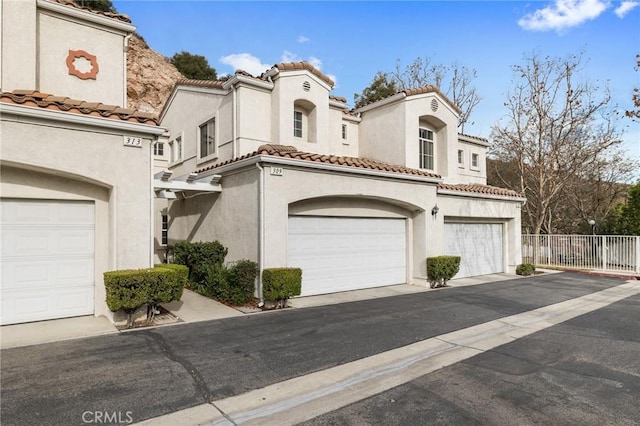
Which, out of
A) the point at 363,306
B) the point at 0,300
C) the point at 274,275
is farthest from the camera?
the point at 363,306

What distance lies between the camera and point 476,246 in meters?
16.3

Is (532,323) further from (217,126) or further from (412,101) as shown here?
(217,126)

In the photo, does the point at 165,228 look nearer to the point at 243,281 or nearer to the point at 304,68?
the point at 243,281

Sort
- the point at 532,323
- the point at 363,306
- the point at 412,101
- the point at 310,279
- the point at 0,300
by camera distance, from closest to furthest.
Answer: the point at 0,300
the point at 532,323
the point at 363,306
the point at 310,279
the point at 412,101

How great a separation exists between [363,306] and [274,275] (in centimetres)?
263

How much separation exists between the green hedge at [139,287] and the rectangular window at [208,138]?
8.04 meters

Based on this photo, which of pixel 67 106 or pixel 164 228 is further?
pixel 164 228

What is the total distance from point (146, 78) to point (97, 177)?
28632mm

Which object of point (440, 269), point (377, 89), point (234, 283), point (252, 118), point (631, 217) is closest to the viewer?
point (234, 283)

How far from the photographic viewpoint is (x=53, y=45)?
10148 millimetres

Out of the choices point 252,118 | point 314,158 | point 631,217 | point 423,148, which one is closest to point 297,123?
point 252,118

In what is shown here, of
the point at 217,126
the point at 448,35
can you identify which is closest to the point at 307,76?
the point at 217,126

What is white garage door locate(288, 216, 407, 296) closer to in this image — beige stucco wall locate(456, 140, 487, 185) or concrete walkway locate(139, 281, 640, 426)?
concrete walkway locate(139, 281, 640, 426)

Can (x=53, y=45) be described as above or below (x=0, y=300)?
above
